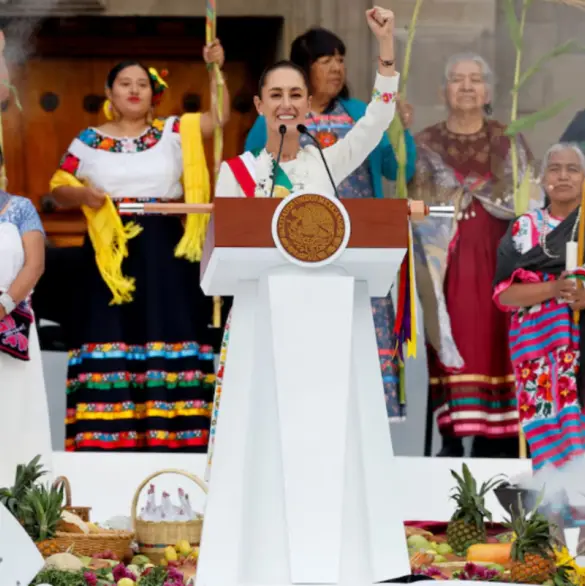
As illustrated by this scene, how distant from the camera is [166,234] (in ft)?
19.7

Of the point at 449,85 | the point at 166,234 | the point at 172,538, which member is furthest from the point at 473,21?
the point at 172,538

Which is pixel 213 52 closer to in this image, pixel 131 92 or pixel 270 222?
pixel 131 92

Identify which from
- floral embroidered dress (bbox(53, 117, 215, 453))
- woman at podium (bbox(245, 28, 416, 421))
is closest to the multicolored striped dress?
woman at podium (bbox(245, 28, 416, 421))

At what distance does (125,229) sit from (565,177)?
1.62 meters

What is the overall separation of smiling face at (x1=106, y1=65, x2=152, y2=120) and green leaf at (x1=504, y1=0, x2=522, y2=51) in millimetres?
1531

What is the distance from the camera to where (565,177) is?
214 inches

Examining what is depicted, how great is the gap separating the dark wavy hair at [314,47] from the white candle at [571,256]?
3.92 ft

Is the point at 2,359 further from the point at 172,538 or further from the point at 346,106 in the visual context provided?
the point at 346,106

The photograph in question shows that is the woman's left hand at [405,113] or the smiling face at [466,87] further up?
the smiling face at [466,87]

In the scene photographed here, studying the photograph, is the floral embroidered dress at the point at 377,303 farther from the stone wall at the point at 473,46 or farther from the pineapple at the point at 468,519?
the pineapple at the point at 468,519

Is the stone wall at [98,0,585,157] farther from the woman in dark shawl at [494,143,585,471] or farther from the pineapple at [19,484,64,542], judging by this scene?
the pineapple at [19,484,64,542]

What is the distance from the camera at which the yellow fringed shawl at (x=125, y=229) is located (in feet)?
19.5

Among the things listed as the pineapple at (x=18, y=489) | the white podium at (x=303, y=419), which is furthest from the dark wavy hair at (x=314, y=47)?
the white podium at (x=303, y=419)

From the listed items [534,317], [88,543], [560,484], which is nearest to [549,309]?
[534,317]
